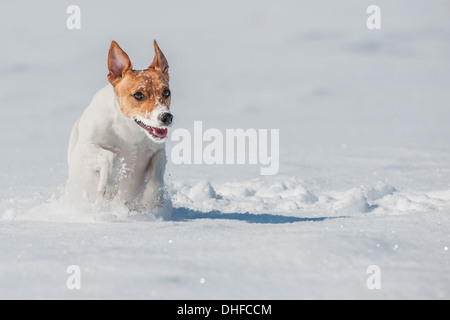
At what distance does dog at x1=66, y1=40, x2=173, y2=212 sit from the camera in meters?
4.50

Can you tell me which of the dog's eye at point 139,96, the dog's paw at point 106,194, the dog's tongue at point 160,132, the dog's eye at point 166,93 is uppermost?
the dog's eye at point 166,93

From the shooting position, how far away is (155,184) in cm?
479

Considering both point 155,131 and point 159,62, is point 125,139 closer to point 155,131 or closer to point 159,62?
point 155,131

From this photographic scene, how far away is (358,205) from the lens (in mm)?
5867

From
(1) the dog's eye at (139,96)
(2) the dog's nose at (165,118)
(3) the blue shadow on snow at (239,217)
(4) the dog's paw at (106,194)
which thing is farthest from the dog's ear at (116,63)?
(3) the blue shadow on snow at (239,217)

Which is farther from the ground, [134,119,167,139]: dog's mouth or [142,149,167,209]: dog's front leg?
[134,119,167,139]: dog's mouth

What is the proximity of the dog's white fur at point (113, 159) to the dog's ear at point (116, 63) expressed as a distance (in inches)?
4.5

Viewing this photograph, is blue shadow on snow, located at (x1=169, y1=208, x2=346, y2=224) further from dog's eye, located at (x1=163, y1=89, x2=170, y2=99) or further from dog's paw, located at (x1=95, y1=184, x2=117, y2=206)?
dog's eye, located at (x1=163, y1=89, x2=170, y2=99)

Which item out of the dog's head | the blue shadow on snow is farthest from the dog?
the blue shadow on snow

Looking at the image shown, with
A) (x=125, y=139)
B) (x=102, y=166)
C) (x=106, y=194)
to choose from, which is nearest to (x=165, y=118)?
(x=125, y=139)

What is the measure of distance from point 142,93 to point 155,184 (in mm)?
700

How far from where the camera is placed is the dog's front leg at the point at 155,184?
15.7ft

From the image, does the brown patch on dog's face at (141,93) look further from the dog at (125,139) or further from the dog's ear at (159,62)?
the dog's ear at (159,62)
